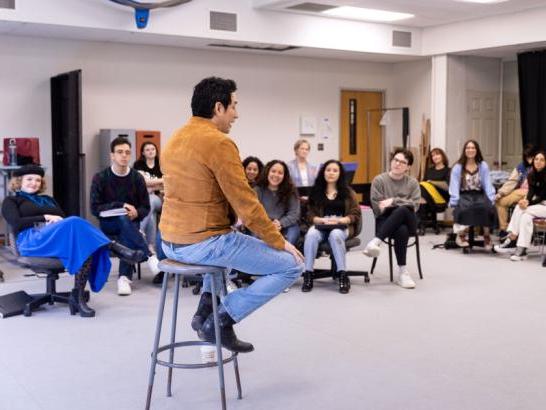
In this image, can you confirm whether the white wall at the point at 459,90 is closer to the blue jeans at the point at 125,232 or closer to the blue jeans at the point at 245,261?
the blue jeans at the point at 125,232

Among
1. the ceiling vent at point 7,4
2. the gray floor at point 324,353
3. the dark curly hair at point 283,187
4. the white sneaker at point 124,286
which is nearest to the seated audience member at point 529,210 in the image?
the gray floor at point 324,353

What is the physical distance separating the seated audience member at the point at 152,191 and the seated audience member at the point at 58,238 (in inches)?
35.6

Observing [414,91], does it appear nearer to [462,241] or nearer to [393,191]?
[462,241]

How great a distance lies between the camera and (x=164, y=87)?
336 inches

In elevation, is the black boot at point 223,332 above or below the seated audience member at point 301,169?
below

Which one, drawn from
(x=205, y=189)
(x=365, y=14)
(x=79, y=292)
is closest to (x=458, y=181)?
(x=365, y=14)

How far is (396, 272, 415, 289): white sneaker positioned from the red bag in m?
3.94

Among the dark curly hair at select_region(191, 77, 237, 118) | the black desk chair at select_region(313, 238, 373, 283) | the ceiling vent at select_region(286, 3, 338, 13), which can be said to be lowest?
the black desk chair at select_region(313, 238, 373, 283)

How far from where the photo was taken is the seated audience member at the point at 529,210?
678cm

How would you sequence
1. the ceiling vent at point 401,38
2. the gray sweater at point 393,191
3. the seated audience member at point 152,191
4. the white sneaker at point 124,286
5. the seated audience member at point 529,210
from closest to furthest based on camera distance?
the white sneaker at point 124,286
the gray sweater at point 393,191
the seated audience member at point 152,191
the seated audience member at point 529,210
the ceiling vent at point 401,38

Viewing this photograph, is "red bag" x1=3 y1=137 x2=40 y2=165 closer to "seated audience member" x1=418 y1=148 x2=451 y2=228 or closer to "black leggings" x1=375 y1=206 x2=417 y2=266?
"black leggings" x1=375 y1=206 x2=417 y2=266

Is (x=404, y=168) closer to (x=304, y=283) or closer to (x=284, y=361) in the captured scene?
(x=304, y=283)

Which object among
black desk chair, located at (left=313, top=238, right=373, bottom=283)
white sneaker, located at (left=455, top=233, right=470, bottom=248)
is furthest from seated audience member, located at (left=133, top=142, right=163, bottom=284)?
white sneaker, located at (left=455, top=233, right=470, bottom=248)

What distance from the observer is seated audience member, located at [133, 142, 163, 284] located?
6.02 meters
